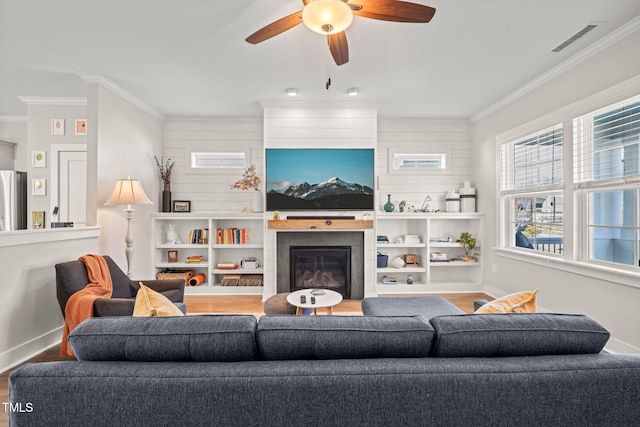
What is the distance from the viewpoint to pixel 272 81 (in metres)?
3.58

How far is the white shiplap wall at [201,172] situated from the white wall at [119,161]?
9.3 inches

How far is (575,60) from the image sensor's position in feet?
9.75

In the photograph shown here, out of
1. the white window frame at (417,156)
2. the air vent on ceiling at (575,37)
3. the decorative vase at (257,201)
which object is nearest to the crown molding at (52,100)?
the decorative vase at (257,201)

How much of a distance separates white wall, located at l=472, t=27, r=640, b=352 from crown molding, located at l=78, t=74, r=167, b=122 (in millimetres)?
4764

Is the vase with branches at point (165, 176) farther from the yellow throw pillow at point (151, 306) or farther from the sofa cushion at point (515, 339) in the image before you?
the sofa cushion at point (515, 339)

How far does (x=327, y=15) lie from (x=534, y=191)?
3.19 m

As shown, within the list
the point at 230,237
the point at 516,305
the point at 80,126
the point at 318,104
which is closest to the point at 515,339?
the point at 516,305

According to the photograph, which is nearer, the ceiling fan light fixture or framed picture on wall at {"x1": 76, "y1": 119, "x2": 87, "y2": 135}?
the ceiling fan light fixture

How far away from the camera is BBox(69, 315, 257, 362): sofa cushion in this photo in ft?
3.64

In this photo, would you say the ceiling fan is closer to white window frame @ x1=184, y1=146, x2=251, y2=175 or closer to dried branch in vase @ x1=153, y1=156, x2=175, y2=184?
white window frame @ x1=184, y1=146, x2=251, y2=175

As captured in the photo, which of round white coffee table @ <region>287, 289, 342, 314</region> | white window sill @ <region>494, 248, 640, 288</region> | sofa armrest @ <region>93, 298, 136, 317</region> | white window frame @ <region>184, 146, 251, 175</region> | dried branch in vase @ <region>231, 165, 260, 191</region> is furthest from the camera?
white window frame @ <region>184, 146, 251, 175</region>

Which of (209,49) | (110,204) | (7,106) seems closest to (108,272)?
(110,204)

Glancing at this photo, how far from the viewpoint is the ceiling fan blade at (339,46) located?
2234mm

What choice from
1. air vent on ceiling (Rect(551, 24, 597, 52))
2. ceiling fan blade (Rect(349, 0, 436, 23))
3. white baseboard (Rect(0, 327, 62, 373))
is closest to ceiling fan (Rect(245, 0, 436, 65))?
ceiling fan blade (Rect(349, 0, 436, 23))
